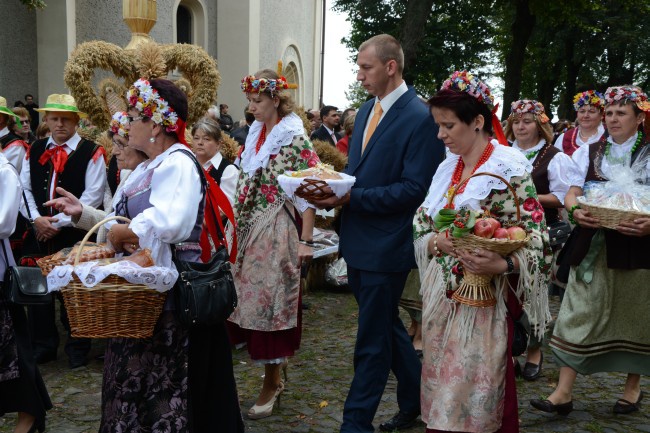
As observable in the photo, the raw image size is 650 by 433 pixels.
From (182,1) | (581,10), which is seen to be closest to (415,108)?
(182,1)

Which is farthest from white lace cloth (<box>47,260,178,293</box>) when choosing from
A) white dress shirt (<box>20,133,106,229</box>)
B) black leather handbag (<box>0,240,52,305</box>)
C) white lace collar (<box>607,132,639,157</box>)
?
white dress shirt (<box>20,133,106,229</box>)

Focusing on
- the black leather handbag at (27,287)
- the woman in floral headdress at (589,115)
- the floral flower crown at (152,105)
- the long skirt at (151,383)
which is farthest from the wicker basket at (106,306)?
the woman in floral headdress at (589,115)

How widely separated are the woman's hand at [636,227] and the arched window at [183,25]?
1796 cm

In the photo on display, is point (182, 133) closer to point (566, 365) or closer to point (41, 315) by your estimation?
point (566, 365)

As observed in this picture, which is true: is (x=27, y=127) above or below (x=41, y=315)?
above

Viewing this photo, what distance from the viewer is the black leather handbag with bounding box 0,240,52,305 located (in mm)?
3898

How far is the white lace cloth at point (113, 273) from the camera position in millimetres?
2969

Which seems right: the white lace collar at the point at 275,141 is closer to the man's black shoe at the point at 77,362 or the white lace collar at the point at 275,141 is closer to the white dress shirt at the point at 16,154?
the man's black shoe at the point at 77,362

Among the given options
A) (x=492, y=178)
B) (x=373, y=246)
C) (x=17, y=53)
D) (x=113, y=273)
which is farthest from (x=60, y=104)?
(x=17, y=53)

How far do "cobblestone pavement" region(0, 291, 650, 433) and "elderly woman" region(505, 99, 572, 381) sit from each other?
246 millimetres

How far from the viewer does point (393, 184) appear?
4.20 m

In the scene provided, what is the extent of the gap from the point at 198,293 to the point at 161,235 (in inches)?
12.4

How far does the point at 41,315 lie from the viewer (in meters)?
6.24

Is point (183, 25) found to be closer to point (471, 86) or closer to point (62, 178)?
point (62, 178)
